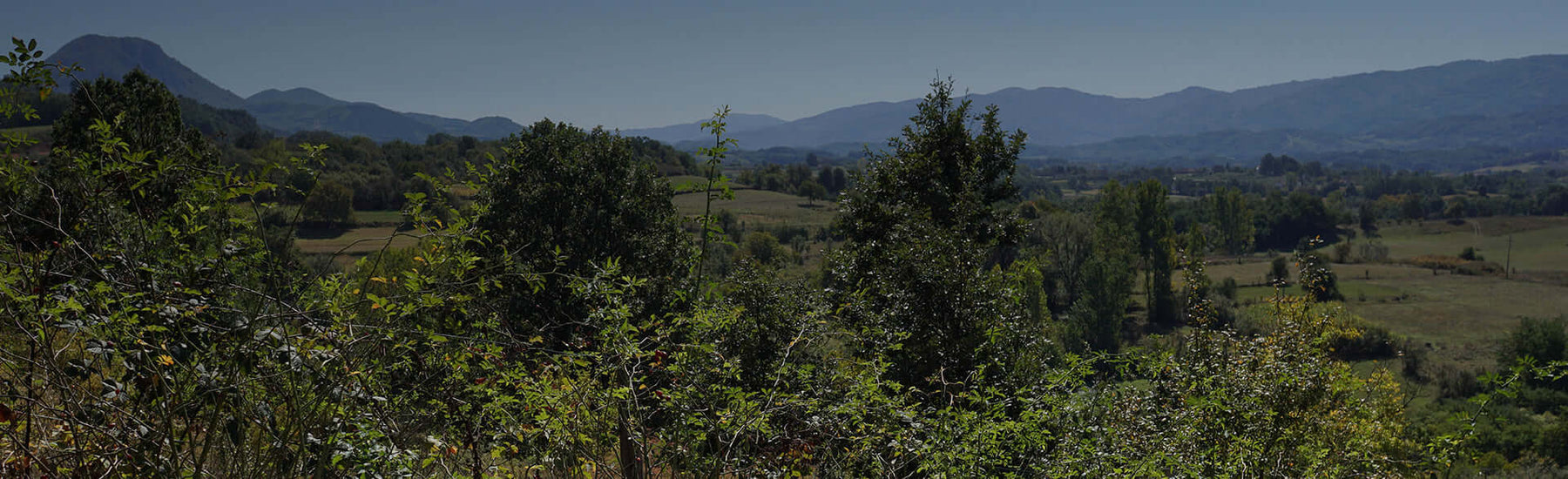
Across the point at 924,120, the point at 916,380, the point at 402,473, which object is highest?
the point at 924,120

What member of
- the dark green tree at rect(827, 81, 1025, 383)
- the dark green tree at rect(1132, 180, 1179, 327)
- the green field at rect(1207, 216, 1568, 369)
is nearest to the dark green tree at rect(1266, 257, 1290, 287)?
the green field at rect(1207, 216, 1568, 369)

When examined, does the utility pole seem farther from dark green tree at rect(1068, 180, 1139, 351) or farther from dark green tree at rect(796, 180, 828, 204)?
dark green tree at rect(796, 180, 828, 204)

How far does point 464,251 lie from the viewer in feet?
10.9

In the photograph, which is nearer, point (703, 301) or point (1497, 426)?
point (703, 301)

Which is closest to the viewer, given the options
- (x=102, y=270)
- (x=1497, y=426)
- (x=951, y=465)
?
(x=102, y=270)

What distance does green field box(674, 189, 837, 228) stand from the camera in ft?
322

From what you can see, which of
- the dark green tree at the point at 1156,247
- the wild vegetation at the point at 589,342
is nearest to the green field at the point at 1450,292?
the dark green tree at the point at 1156,247

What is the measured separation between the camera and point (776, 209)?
360ft

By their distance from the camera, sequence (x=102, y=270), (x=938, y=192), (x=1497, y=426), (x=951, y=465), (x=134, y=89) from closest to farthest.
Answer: (x=102, y=270)
(x=951, y=465)
(x=938, y=192)
(x=134, y=89)
(x=1497, y=426)

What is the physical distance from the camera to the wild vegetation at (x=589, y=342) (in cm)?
287

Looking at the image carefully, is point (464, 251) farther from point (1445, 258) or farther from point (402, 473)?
point (1445, 258)

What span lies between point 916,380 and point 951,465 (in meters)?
5.73

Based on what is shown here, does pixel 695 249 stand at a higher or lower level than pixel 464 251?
lower

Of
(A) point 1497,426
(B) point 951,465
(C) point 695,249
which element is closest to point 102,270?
(B) point 951,465
